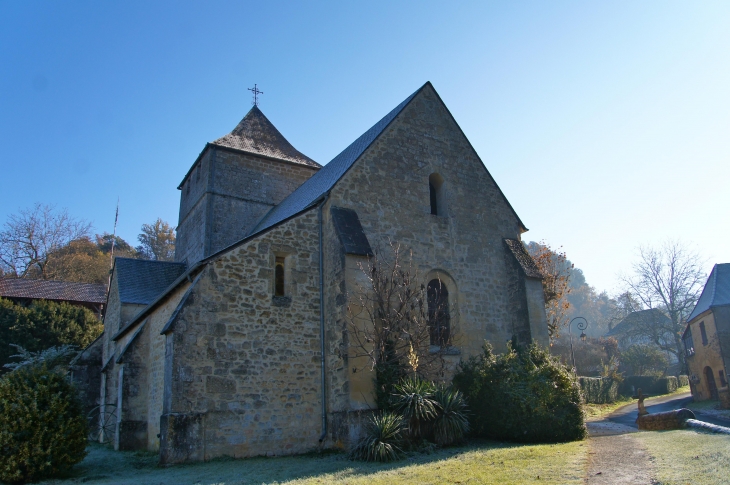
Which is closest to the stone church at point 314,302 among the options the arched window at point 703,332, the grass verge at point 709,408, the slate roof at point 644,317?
the grass verge at point 709,408

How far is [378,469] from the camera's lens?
9.16m

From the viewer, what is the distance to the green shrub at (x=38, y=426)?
980 cm

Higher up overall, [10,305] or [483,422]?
[10,305]

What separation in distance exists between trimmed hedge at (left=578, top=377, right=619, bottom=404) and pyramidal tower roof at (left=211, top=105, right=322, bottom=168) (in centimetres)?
1790

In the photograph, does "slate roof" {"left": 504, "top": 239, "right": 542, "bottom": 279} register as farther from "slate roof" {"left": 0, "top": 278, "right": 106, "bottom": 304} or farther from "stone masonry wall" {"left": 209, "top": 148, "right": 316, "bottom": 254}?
"slate roof" {"left": 0, "top": 278, "right": 106, "bottom": 304}

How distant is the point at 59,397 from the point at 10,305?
20.9m

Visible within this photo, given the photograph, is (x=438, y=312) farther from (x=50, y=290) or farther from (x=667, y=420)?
(x=50, y=290)

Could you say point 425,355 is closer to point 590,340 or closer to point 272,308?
point 272,308

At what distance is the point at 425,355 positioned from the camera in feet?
43.7

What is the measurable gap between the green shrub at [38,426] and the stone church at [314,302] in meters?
1.77

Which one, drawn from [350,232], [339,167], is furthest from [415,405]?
[339,167]

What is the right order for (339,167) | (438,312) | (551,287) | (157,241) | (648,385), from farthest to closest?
(157,241), (648,385), (551,287), (339,167), (438,312)

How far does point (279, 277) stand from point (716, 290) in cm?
2896

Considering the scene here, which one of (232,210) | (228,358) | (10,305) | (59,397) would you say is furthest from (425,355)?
(10,305)
